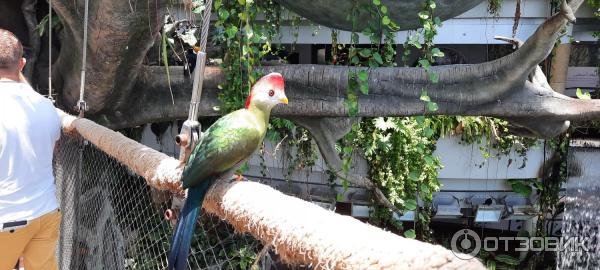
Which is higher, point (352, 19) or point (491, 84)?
point (352, 19)

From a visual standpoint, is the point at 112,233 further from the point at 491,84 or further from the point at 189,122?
the point at 491,84

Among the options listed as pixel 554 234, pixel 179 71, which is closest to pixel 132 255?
pixel 179 71

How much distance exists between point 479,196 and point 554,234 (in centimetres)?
131

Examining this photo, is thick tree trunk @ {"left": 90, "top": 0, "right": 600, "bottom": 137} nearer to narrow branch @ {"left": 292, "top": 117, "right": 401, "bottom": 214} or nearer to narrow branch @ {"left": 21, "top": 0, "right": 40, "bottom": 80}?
narrow branch @ {"left": 292, "top": 117, "right": 401, "bottom": 214}

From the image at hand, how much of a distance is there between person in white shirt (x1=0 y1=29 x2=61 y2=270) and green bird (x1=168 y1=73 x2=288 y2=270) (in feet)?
3.43

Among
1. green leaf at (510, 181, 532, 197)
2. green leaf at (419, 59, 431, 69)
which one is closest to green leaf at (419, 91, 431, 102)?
green leaf at (419, 59, 431, 69)

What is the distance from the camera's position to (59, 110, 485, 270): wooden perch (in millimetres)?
618

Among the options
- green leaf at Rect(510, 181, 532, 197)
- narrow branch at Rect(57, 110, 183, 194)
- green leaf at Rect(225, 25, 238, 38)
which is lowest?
green leaf at Rect(510, 181, 532, 197)

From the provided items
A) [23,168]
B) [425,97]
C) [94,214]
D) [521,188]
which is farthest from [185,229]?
[521,188]

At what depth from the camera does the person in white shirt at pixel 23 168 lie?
1.92 meters

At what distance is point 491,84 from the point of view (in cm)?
300

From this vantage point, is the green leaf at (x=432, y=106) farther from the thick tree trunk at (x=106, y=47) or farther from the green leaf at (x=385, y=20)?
the thick tree trunk at (x=106, y=47)

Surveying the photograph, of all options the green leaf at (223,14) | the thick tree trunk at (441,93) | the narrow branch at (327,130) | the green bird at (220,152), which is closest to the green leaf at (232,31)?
the green leaf at (223,14)

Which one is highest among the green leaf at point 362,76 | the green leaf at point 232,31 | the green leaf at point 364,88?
the green leaf at point 232,31
